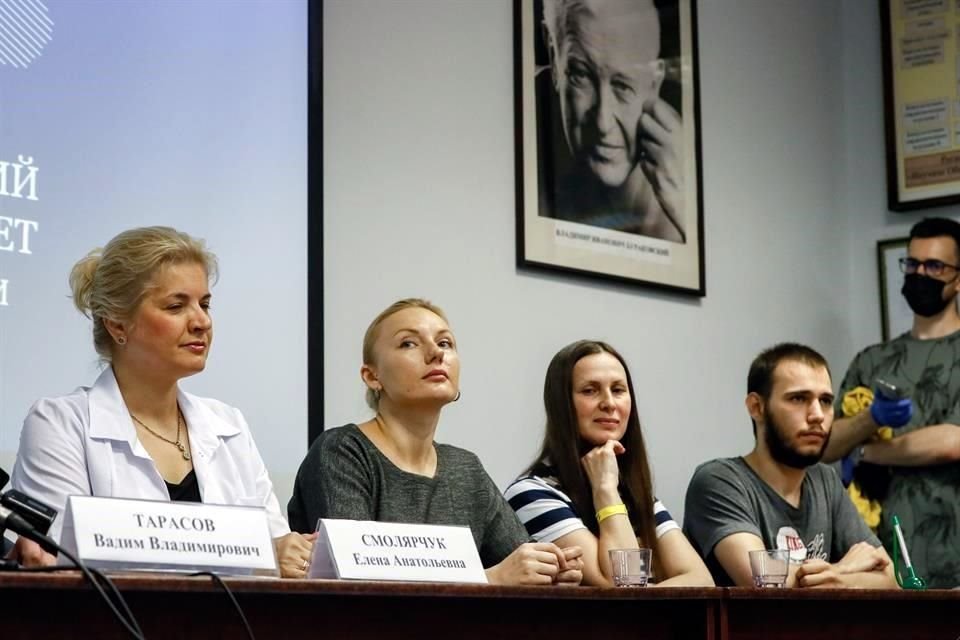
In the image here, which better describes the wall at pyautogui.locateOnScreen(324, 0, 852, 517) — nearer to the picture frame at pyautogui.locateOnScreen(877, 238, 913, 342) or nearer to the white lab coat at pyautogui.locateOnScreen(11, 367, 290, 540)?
the picture frame at pyautogui.locateOnScreen(877, 238, 913, 342)

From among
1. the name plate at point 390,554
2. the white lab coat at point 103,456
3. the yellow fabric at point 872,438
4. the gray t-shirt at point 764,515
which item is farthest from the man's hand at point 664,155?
the name plate at point 390,554

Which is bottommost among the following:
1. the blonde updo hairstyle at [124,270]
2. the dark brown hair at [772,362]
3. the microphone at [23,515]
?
the microphone at [23,515]

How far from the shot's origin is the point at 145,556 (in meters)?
1.65

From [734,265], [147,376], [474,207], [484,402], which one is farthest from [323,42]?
[734,265]

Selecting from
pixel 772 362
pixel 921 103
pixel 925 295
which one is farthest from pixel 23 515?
pixel 921 103

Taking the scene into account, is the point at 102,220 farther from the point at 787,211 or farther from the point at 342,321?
the point at 787,211

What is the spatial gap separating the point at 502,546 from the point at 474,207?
1.18 meters

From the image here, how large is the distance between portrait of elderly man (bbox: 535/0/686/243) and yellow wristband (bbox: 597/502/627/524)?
1.12 meters

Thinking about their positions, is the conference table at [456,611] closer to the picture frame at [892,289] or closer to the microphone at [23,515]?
the microphone at [23,515]

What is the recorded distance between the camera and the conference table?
155 centimetres

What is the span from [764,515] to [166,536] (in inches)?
74.2

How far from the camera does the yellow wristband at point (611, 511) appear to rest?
111 inches

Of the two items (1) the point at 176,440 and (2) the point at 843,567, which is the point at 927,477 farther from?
(1) the point at 176,440

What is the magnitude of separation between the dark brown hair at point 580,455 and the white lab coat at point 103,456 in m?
0.74
